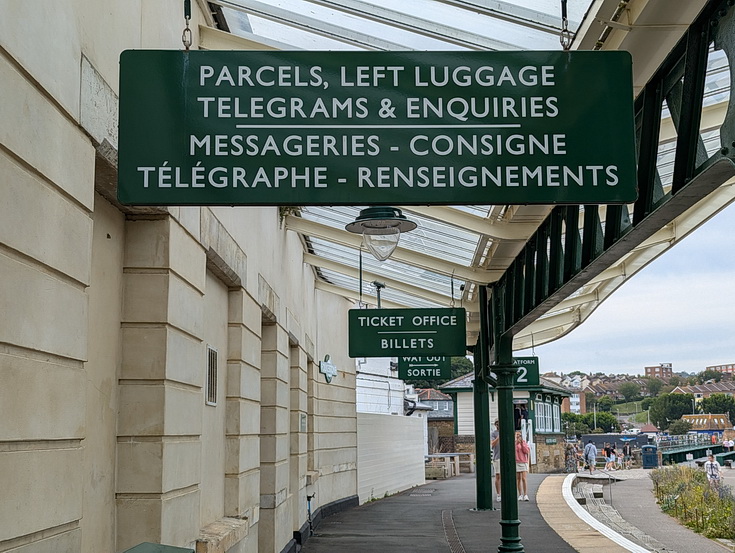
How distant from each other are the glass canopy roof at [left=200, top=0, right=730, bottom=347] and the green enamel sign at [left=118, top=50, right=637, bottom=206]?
155 centimetres

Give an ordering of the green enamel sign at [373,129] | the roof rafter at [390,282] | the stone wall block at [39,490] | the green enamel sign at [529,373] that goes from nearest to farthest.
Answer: the stone wall block at [39,490] < the green enamel sign at [373,129] < the roof rafter at [390,282] < the green enamel sign at [529,373]

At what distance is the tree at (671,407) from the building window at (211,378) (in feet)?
415

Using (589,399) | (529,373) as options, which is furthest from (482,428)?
(589,399)

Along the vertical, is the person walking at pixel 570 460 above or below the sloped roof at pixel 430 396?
below

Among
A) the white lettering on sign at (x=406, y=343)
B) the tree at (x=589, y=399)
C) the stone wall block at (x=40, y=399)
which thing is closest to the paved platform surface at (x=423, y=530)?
the white lettering on sign at (x=406, y=343)

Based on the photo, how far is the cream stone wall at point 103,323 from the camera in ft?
11.2

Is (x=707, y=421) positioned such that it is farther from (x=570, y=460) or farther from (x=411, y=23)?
(x=411, y=23)

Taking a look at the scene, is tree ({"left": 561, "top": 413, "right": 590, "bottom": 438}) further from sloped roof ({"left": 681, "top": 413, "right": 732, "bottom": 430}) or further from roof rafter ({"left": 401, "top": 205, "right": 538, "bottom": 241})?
roof rafter ({"left": 401, "top": 205, "right": 538, "bottom": 241})

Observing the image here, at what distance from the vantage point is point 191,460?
20.0 ft

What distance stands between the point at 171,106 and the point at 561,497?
1646 centimetres

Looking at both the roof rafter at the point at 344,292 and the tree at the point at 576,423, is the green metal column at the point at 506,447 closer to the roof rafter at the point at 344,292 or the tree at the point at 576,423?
the roof rafter at the point at 344,292

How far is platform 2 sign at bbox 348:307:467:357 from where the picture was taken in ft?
41.5

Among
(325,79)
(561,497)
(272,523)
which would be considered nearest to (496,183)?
(325,79)

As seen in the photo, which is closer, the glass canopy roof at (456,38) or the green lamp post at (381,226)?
the glass canopy roof at (456,38)
